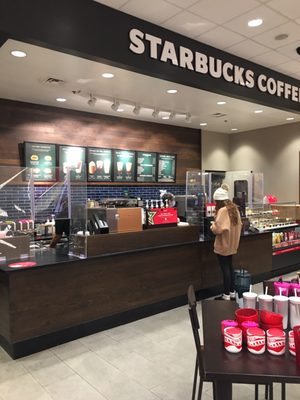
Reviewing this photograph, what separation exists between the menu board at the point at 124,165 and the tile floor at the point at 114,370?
11.3ft

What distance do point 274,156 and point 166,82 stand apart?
4.29 meters

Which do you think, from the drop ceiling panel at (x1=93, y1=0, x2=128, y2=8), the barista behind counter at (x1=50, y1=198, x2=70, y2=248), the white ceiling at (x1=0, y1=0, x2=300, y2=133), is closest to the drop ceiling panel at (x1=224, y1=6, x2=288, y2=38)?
the white ceiling at (x1=0, y1=0, x2=300, y2=133)

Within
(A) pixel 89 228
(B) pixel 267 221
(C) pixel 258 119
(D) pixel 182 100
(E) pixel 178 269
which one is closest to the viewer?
(A) pixel 89 228

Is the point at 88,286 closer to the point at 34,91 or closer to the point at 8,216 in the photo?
the point at 8,216

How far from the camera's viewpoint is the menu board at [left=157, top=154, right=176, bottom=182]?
7.25m

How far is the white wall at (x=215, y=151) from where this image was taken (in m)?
8.21

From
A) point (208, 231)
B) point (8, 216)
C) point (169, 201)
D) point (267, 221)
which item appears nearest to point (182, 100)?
point (169, 201)

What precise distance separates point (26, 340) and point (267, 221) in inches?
177

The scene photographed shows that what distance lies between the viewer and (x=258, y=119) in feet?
22.9

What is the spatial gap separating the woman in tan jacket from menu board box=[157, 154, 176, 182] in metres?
2.85

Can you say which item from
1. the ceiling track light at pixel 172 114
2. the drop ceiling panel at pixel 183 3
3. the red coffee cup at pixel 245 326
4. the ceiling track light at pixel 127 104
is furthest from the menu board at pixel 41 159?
the red coffee cup at pixel 245 326

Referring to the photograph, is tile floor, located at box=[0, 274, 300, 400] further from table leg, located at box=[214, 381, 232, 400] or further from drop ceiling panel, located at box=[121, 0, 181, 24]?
drop ceiling panel, located at box=[121, 0, 181, 24]

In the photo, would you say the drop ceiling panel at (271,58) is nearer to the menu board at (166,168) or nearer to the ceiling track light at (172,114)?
the ceiling track light at (172,114)

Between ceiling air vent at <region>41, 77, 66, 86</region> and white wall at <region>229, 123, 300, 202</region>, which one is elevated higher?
ceiling air vent at <region>41, 77, 66, 86</region>
